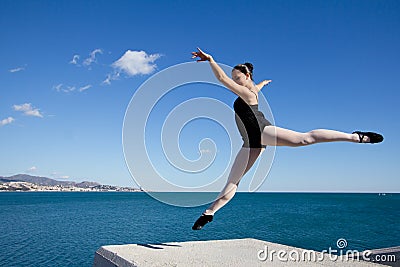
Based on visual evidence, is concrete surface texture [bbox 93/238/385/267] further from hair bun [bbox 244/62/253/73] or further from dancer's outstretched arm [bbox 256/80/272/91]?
hair bun [bbox 244/62/253/73]

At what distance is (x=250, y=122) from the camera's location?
4.96 m

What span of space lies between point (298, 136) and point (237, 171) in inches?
41.8

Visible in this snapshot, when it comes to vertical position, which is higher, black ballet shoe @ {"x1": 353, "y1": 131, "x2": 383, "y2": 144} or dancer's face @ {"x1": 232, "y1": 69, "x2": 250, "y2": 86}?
dancer's face @ {"x1": 232, "y1": 69, "x2": 250, "y2": 86}

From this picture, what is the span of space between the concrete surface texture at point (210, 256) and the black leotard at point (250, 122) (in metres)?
1.84

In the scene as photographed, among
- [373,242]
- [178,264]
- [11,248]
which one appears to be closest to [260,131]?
[178,264]

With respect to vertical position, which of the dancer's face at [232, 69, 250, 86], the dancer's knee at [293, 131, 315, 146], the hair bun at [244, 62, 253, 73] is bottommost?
the dancer's knee at [293, 131, 315, 146]

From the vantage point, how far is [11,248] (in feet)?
Answer: 99.9

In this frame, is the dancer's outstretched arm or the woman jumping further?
the dancer's outstretched arm

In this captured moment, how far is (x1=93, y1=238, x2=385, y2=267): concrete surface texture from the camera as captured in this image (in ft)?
17.8

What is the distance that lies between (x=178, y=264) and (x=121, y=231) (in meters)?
38.5

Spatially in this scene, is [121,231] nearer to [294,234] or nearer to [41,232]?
[41,232]

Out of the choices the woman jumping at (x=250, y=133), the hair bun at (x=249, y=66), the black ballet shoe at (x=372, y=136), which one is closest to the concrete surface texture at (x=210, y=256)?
the woman jumping at (x=250, y=133)

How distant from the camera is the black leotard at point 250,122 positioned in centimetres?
495

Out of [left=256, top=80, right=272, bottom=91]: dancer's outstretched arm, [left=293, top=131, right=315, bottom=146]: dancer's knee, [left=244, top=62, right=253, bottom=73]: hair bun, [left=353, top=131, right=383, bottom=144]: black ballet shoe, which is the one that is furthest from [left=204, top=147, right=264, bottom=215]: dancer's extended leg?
[left=353, top=131, right=383, bottom=144]: black ballet shoe
